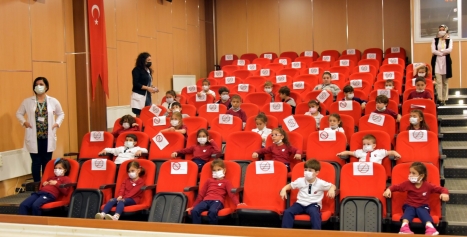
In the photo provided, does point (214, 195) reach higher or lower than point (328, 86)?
lower

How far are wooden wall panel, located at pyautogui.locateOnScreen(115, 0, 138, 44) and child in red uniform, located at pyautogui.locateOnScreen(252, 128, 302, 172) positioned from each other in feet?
14.7

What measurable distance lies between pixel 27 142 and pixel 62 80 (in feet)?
5.22

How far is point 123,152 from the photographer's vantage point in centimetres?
646

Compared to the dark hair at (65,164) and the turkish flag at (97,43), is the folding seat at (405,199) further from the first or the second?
the turkish flag at (97,43)

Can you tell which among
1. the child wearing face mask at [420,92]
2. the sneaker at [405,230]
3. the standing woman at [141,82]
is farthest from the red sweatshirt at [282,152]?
the standing woman at [141,82]

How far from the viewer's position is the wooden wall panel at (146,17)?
10039 mm

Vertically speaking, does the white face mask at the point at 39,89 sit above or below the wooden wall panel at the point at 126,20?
below

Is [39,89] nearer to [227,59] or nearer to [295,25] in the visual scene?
[227,59]

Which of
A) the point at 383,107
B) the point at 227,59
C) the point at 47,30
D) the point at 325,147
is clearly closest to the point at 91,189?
the point at 325,147

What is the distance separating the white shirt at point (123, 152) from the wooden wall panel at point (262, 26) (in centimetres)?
697

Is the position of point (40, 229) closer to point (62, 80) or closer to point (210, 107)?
point (210, 107)

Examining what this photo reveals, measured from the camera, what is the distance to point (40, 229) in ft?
12.6

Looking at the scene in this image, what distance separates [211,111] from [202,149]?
1600 millimetres

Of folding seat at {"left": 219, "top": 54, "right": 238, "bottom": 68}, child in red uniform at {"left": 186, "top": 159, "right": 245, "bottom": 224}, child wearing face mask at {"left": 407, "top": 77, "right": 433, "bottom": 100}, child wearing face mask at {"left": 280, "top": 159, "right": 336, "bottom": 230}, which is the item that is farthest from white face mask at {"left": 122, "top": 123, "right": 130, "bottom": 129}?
folding seat at {"left": 219, "top": 54, "right": 238, "bottom": 68}
